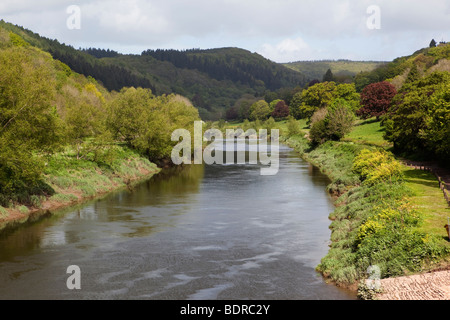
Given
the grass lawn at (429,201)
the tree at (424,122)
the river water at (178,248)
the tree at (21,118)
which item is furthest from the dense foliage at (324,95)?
the tree at (21,118)

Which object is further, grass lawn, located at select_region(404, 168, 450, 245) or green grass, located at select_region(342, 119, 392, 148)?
green grass, located at select_region(342, 119, 392, 148)

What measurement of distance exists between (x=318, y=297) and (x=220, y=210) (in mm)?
20101

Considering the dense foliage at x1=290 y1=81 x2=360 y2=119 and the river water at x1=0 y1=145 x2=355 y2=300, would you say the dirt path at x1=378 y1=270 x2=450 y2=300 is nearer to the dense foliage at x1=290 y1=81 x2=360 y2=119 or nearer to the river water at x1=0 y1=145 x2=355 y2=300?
the river water at x1=0 y1=145 x2=355 y2=300

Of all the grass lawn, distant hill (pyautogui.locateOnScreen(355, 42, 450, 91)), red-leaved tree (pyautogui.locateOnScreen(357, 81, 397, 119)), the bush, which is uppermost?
distant hill (pyautogui.locateOnScreen(355, 42, 450, 91))

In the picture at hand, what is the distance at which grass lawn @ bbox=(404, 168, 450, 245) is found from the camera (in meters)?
→ 24.5

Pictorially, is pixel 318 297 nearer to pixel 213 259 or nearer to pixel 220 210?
pixel 213 259

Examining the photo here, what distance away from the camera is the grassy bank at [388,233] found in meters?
20.6

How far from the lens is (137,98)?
70.9 meters

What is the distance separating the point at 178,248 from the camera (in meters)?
28.0

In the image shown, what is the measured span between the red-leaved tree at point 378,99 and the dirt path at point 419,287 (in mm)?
79225

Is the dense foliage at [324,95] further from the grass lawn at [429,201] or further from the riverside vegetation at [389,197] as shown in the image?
the grass lawn at [429,201]

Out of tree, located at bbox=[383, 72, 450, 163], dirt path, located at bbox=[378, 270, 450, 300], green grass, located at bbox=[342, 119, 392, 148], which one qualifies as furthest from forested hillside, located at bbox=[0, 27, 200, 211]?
tree, located at bbox=[383, 72, 450, 163]
